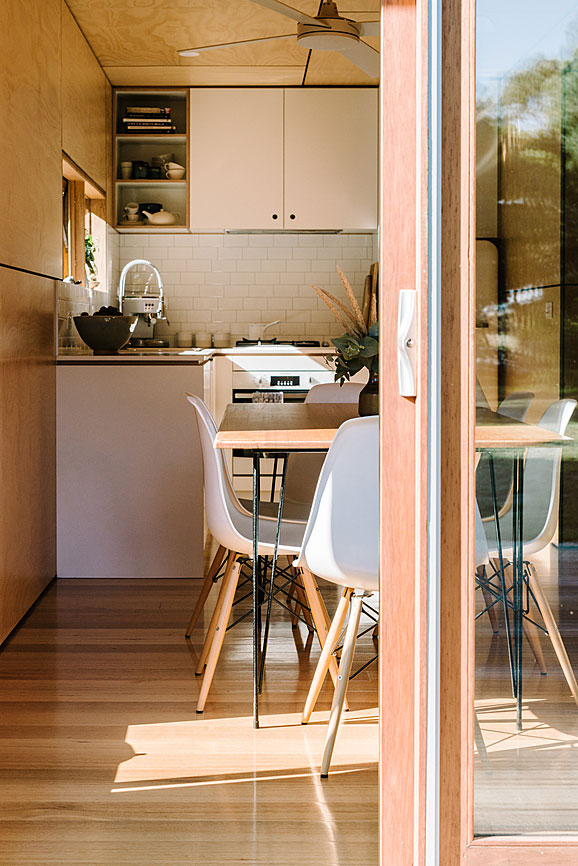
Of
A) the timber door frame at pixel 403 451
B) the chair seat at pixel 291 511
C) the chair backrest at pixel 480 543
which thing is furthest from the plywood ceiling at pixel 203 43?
the chair backrest at pixel 480 543

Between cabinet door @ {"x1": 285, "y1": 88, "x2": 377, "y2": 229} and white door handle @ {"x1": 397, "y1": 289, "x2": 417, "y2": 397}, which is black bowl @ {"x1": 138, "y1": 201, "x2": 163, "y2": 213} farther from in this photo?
white door handle @ {"x1": 397, "y1": 289, "x2": 417, "y2": 397}

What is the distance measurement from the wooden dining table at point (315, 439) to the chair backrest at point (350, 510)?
8.1 inches

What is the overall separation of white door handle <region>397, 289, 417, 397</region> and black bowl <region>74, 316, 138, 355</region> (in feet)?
10.2

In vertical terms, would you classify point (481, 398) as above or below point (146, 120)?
below

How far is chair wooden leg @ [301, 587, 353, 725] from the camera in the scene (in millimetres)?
2512

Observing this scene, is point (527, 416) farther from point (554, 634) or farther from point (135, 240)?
point (135, 240)

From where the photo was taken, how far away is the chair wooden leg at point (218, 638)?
2.72 meters

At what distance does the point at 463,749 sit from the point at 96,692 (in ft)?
5.51

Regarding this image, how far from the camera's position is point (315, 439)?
258 centimetres

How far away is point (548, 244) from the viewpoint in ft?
4.73

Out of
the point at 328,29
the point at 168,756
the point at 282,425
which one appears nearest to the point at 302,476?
the point at 282,425

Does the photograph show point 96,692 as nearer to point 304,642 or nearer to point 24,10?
point 304,642

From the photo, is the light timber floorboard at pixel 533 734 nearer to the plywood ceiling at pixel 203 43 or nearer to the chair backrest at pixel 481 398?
the chair backrest at pixel 481 398

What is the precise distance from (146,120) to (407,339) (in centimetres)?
522
